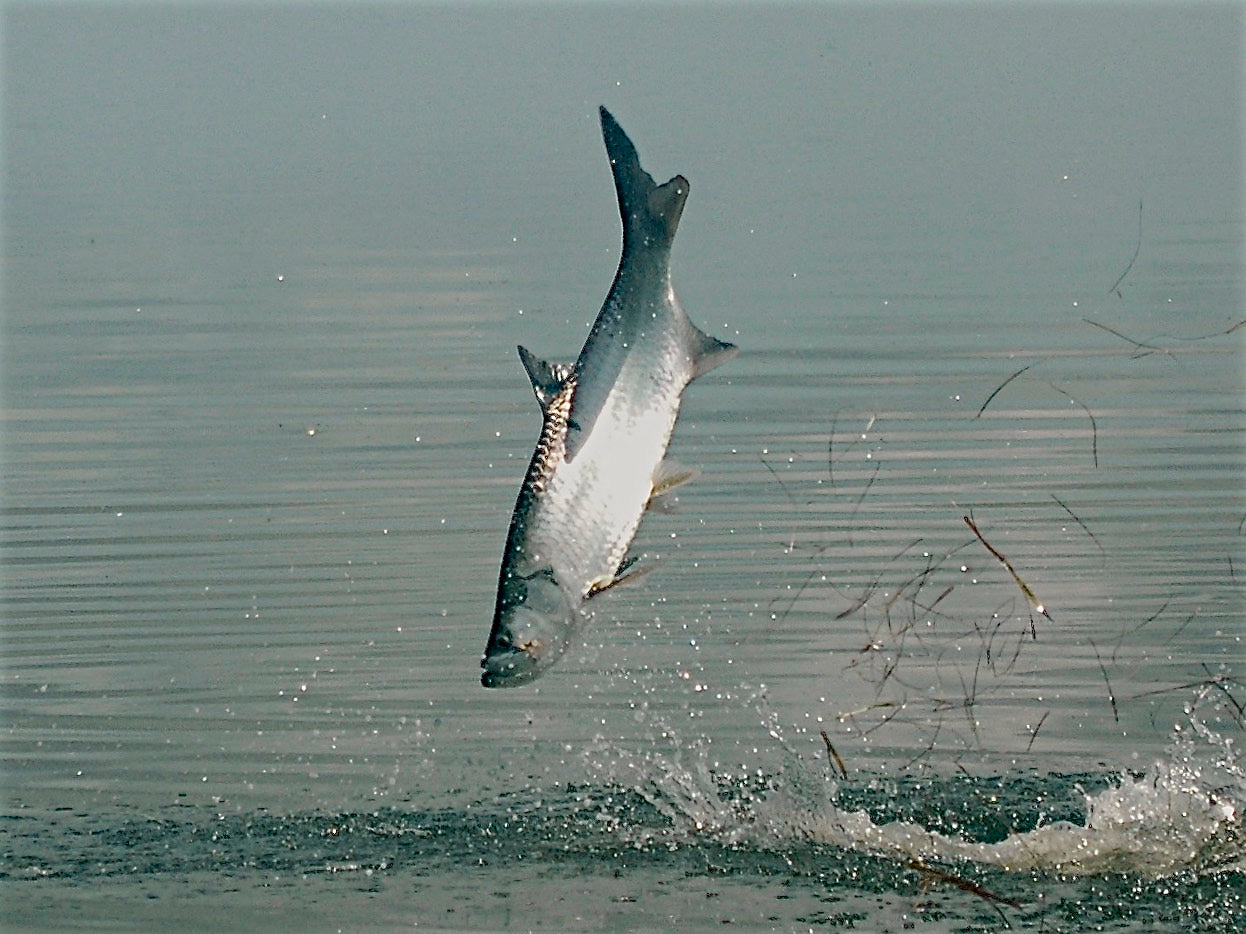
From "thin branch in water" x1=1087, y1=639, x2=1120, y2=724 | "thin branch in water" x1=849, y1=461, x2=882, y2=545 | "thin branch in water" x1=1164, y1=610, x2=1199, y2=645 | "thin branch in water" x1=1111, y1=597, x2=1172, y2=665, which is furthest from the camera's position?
"thin branch in water" x1=849, y1=461, x2=882, y2=545

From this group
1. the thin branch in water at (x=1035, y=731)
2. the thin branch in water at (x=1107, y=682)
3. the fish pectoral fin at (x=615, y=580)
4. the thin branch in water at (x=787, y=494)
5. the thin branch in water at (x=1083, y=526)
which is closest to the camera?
the fish pectoral fin at (x=615, y=580)

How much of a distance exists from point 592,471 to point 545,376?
1.03ft

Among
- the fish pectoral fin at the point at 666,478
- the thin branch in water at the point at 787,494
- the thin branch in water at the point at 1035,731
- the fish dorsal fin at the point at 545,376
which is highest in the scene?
the fish dorsal fin at the point at 545,376

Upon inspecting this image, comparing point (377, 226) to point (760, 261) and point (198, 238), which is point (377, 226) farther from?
point (760, 261)

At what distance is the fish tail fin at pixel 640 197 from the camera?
21.2ft

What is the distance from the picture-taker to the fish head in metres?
6.22

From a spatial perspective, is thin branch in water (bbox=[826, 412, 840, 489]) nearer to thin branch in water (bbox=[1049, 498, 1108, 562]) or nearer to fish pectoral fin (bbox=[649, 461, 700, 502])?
thin branch in water (bbox=[1049, 498, 1108, 562])

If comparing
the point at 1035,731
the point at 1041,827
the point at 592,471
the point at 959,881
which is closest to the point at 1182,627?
the point at 1035,731

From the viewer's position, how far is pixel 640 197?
6.51 meters

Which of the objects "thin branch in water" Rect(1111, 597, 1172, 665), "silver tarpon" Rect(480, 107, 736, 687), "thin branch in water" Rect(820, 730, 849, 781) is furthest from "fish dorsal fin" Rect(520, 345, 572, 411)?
"thin branch in water" Rect(1111, 597, 1172, 665)

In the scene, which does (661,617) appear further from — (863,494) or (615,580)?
(615,580)

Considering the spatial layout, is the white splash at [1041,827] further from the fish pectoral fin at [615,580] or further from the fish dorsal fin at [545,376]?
the fish dorsal fin at [545,376]

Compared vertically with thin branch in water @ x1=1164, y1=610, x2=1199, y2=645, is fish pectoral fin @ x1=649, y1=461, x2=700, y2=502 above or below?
above

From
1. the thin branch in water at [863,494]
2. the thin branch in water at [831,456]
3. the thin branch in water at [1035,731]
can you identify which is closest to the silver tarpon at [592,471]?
the thin branch in water at [1035,731]
